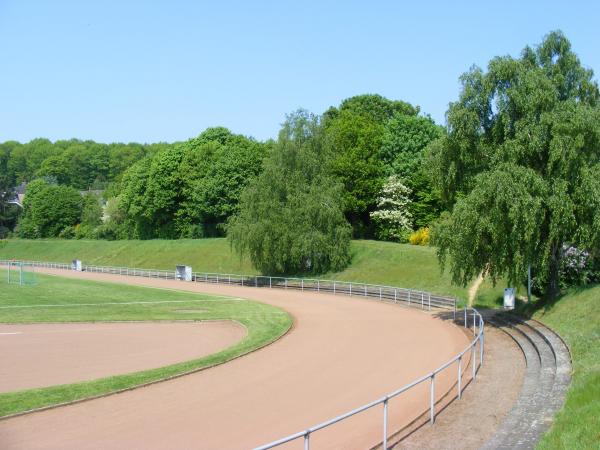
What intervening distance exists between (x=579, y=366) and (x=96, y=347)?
16368 millimetres

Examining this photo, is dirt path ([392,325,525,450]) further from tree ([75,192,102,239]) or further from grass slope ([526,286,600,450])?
tree ([75,192,102,239])

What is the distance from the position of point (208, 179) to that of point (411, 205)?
26.3 m

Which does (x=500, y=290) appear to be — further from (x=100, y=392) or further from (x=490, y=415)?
(x=100, y=392)

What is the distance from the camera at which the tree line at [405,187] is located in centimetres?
→ 2564

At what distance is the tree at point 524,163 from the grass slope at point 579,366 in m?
2.24

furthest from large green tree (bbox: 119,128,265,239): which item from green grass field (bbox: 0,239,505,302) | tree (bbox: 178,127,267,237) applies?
green grass field (bbox: 0,239,505,302)

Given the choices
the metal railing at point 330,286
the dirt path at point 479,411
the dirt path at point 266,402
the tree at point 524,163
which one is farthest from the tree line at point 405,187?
the dirt path at point 479,411

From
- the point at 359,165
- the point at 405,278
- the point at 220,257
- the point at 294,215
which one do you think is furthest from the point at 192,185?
the point at 405,278

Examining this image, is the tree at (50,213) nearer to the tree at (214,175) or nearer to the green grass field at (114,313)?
the tree at (214,175)

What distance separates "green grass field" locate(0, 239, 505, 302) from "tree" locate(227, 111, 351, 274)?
8.27 ft

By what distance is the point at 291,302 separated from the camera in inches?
1556

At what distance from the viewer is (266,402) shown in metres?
15.4

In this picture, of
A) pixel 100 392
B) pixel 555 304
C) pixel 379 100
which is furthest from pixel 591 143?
pixel 379 100

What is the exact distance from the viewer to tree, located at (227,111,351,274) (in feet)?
167
